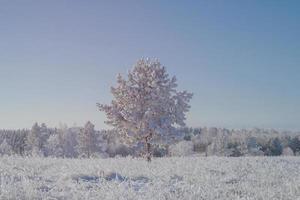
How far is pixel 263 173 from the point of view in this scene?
812 inches

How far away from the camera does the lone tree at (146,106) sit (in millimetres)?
32156

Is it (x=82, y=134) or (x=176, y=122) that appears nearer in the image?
(x=176, y=122)

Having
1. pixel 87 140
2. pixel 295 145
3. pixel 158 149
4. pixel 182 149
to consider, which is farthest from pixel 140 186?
pixel 295 145

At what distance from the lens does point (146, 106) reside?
32375 mm

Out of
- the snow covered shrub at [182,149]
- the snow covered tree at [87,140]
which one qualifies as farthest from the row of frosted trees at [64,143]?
the snow covered shrub at [182,149]

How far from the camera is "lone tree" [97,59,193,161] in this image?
32156 mm

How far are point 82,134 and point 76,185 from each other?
235ft

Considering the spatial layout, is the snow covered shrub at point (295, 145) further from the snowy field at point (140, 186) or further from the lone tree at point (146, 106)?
the snowy field at point (140, 186)

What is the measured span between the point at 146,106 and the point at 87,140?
53951mm

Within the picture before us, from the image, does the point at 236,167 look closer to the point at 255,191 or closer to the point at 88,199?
the point at 255,191

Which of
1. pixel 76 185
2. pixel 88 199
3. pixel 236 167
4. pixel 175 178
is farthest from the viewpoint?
pixel 236 167

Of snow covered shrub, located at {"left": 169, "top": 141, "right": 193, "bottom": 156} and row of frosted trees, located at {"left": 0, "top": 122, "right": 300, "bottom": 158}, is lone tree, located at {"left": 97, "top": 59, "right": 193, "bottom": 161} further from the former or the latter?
snow covered shrub, located at {"left": 169, "top": 141, "right": 193, "bottom": 156}

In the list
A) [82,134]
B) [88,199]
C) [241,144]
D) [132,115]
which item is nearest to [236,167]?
[132,115]

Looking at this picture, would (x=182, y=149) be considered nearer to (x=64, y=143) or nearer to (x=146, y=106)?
(x=64, y=143)
